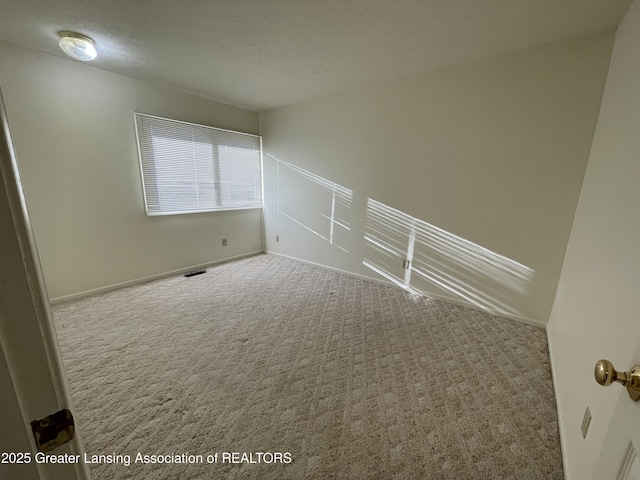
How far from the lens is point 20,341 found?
38 cm

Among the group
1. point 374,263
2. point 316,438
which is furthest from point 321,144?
point 316,438

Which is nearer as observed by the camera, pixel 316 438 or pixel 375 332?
pixel 316 438

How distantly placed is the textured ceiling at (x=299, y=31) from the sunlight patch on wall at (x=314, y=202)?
139cm

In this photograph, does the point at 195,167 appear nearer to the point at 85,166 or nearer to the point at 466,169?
the point at 85,166

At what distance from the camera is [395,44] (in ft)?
6.99

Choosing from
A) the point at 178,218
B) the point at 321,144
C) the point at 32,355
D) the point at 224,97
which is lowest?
the point at 178,218

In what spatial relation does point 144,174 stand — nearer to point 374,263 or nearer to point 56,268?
point 56,268

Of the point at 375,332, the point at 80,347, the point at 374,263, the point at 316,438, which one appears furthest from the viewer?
the point at 374,263

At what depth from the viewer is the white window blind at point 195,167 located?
317 centimetres

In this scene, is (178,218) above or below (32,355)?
below

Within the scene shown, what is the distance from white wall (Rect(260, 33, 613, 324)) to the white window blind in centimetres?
98

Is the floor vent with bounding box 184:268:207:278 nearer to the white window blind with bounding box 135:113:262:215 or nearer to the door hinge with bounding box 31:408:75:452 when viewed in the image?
the white window blind with bounding box 135:113:262:215

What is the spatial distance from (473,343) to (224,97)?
4107 mm

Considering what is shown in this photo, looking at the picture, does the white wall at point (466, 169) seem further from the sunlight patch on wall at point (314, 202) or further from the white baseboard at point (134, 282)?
the white baseboard at point (134, 282)
